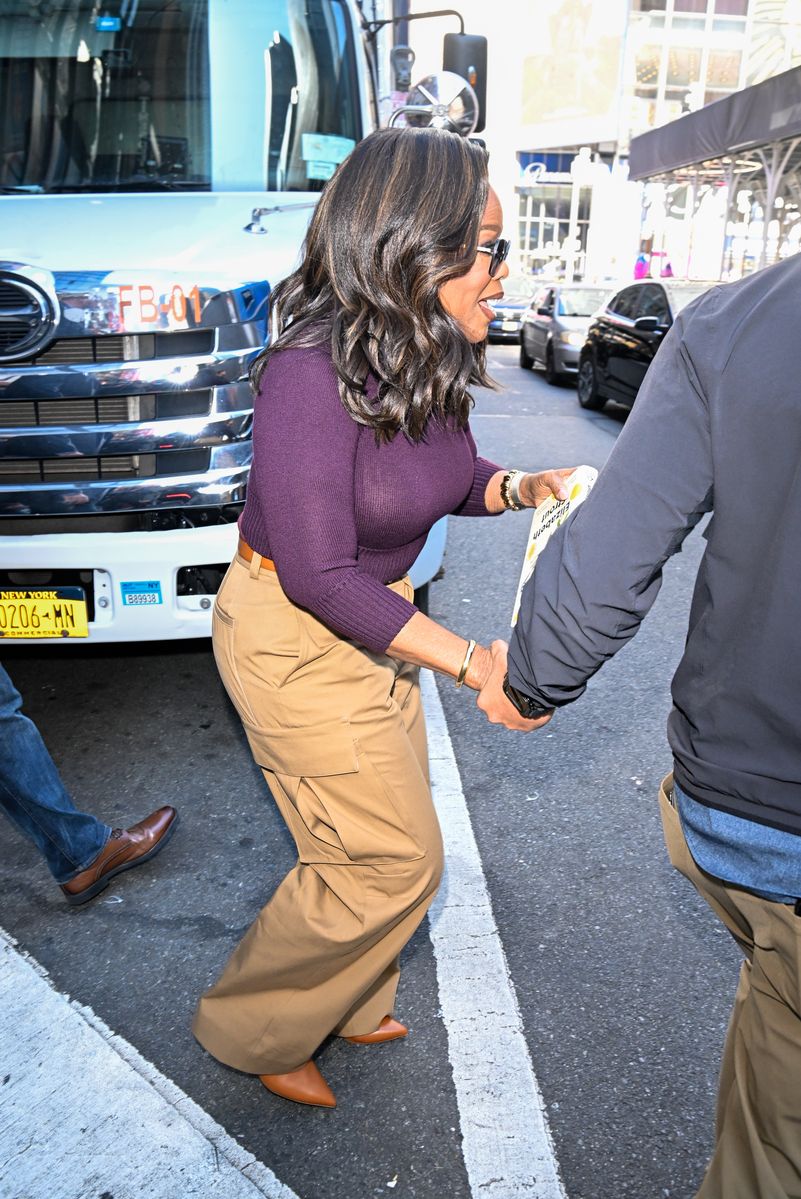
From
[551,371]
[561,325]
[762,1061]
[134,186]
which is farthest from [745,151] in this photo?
[762,1061]

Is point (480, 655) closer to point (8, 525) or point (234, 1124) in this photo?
point (234, 1124)

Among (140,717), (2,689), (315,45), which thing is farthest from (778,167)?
(2,689)

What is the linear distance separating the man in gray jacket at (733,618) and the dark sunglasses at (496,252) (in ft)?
2.40

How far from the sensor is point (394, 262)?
82.4 inches

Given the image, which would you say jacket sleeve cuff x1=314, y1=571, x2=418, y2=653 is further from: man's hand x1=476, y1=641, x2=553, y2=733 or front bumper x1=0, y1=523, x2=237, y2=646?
front bumper x1=0, y1=523, x2=237, y2=646

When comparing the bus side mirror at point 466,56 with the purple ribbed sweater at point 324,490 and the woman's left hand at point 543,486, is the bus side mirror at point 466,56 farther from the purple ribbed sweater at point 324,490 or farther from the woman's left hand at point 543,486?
the purple ribbed sweater at point 324,490

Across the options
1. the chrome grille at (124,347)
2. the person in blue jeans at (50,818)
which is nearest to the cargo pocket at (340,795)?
the person in blue jeans at (50,818)

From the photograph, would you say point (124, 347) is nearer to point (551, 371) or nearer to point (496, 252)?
point (496, 252)

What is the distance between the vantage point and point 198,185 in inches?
186

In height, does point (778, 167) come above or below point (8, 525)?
above

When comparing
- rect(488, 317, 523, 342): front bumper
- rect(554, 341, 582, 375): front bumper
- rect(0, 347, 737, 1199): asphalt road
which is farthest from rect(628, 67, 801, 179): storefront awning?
rect(0, 347, 737, 1199): asphalt road

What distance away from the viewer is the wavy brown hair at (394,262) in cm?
208

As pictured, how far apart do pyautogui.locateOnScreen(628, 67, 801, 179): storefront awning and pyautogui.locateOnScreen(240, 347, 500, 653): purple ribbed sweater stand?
12.6m

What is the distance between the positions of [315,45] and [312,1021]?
4131mm
